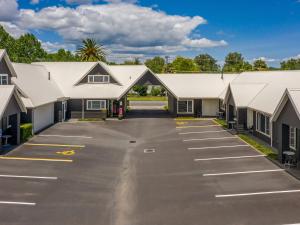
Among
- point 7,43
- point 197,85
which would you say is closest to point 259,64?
point 197,85

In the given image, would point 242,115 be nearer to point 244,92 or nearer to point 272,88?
point 244,92

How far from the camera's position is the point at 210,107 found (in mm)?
47375

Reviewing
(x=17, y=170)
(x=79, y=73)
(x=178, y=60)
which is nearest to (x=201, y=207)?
(x=17, y=170)

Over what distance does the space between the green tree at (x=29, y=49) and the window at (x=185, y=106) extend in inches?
1936

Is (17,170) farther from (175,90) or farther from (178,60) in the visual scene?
(178,60)

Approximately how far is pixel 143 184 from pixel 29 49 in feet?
252

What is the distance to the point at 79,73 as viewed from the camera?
48.1 meters

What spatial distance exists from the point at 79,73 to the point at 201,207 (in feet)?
119

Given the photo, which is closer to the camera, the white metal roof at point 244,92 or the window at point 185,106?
the white metal roof at point 244,92

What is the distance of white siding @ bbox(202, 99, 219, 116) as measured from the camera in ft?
155

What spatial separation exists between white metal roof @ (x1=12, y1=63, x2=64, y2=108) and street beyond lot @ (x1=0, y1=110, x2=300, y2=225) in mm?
4576

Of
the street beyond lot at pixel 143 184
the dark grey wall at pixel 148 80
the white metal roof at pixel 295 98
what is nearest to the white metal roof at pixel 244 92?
the street beyond lot at pixel 143 184

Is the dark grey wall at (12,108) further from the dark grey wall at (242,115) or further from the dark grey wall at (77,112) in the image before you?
the dark grey wall at (242,115)

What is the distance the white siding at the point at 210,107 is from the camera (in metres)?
47.2
